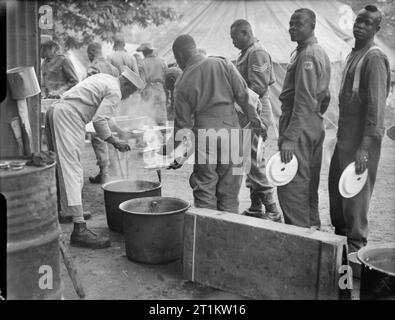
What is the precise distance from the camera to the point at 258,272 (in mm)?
3514

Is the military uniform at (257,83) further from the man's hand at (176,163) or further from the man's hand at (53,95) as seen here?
the man's hand at (53,95)

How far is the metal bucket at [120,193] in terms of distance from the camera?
4.94m

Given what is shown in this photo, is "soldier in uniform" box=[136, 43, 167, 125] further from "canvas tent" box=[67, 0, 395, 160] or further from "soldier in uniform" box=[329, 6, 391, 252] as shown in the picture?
"soldier in uniform" box=[329, 6, 391, 252]

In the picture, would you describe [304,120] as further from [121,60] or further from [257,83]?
[121,60]

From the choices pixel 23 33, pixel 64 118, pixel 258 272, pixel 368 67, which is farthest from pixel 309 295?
pixel 23 33

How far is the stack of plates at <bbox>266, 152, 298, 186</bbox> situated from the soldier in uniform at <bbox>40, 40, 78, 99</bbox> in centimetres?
430

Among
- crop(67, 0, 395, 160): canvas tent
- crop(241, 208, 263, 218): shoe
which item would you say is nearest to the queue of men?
crop(241, 208, 263, 218): shoe

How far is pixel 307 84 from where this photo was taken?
13.8ft

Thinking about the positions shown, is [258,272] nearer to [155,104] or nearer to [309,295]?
[309,295]

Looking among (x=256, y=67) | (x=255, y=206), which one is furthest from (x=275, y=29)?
(x=255, y=206)

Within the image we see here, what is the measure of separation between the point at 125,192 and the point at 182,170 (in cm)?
355

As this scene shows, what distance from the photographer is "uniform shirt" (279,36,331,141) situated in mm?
4215

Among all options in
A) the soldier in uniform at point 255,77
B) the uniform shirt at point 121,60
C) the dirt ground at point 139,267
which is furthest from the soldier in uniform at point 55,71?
the soldier in uniform at point 255,77

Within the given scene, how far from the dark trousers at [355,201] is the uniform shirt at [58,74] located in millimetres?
4748
